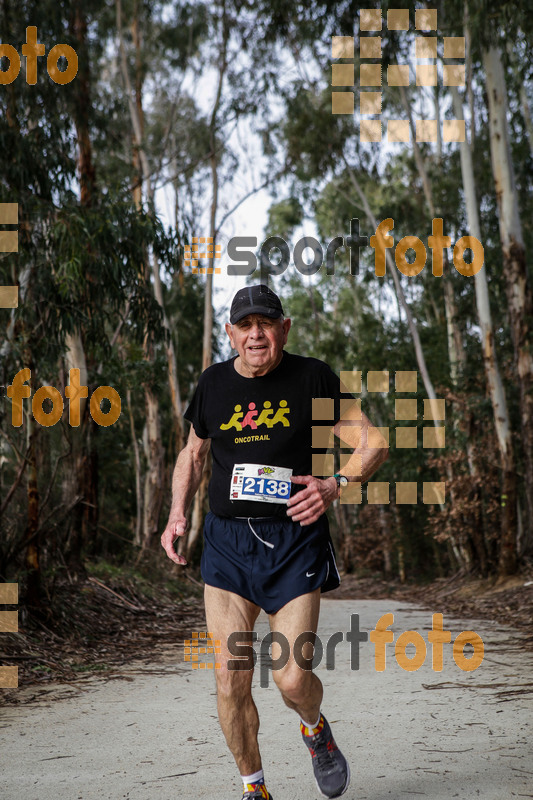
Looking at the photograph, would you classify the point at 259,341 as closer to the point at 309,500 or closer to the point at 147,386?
the point at 309,500

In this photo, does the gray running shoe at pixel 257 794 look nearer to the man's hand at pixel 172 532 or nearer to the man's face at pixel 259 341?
the man's hand at pixel 172 532

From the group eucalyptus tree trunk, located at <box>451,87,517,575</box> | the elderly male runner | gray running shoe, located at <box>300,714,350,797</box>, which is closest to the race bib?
the elderly male runner

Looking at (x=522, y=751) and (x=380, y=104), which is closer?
(x=522, y=751)

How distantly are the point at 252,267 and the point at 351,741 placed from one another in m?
19.1

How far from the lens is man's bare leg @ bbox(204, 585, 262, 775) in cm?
303

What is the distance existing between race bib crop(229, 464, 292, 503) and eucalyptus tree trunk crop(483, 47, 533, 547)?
8.93 m

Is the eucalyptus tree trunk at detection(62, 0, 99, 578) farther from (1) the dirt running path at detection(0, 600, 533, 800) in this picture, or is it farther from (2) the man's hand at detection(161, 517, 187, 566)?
(2) the man's hand at detection(161, 517, 187, 566)

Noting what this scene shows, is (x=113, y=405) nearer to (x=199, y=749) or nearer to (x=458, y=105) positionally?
(x=458, y=105)

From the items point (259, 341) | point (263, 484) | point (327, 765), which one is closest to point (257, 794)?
point (327, 765)

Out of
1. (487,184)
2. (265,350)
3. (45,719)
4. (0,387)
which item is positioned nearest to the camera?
(265,350)

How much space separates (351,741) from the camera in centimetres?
416

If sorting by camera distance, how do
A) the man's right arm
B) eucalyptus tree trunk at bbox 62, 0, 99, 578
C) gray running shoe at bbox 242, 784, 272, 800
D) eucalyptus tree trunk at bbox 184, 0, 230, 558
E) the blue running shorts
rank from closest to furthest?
gray running shoe at bbox 242, 784, 272, 800 → the blue running shorts → the man's right arm → eucalyptus tree trunk at bbox 62, 0, 99, 578 → eucalyptus tree trunk at bbox 184, 0, 230, 558

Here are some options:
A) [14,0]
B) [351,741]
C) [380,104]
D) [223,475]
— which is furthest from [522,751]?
[380,104]

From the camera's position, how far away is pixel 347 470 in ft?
10.8
